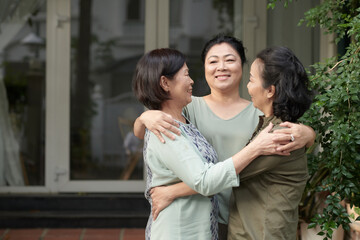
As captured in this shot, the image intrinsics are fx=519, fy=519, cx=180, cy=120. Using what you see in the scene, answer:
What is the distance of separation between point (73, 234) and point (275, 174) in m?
3.36

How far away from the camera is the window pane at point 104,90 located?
5.68 meters

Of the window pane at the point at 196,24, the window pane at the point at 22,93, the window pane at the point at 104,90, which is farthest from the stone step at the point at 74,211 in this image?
the window pane at the point at 196,24

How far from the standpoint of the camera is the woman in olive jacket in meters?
1.78

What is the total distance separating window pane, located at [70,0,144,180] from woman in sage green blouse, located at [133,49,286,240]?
150 inches

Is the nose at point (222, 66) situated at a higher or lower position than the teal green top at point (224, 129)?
higher

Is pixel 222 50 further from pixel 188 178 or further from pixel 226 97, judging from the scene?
pixel 188 178

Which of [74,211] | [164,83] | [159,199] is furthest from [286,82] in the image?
[74,211]

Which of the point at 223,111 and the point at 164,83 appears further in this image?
A: the point at 223,111

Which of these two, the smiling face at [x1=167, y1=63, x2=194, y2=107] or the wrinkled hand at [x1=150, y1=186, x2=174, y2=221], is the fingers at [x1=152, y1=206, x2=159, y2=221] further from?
the smiling face at [x1=167, y1=63, x2=194, y2=107]

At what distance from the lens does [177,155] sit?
5.66ft

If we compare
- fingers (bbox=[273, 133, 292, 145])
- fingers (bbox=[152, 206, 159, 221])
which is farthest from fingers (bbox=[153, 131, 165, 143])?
fingers (bbox=[273, 133, 292, 145])

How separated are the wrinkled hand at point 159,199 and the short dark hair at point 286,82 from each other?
1.57ft

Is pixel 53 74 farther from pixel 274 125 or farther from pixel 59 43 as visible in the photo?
pixel 274 125

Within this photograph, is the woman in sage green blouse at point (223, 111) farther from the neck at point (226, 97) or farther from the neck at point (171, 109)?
the neck at point (171, 109)
